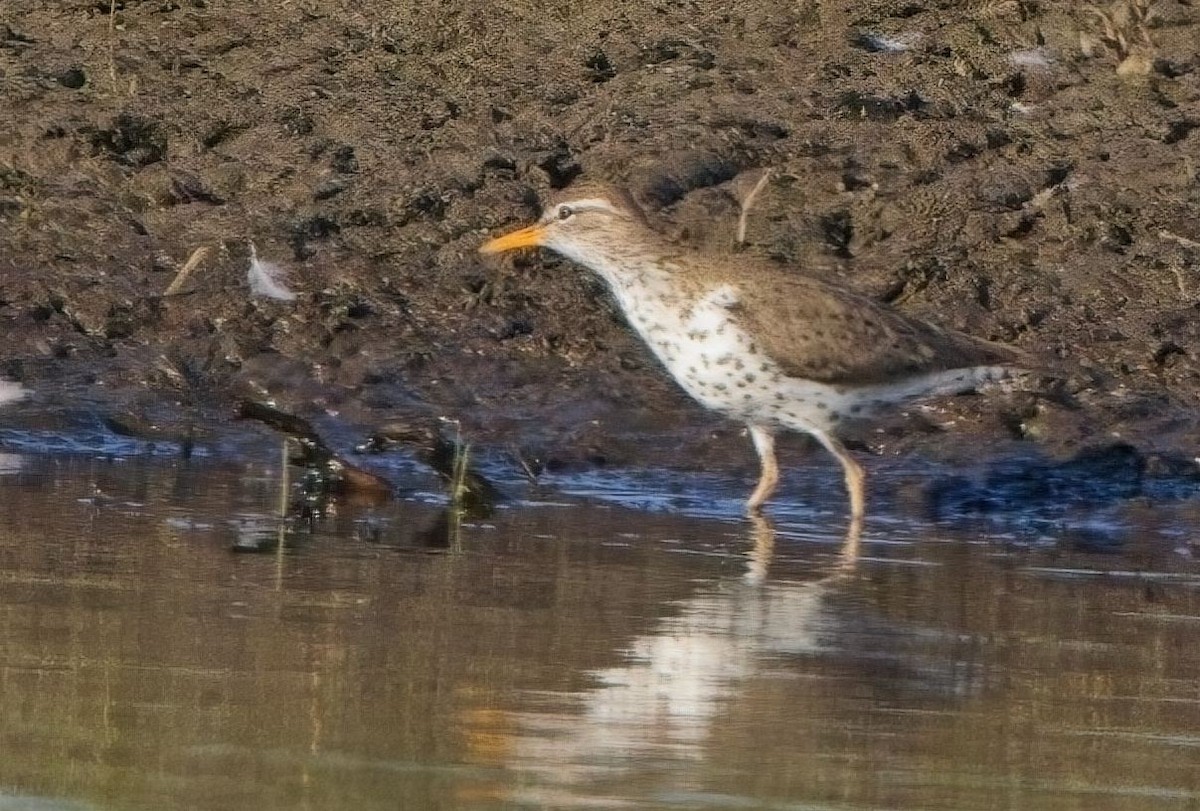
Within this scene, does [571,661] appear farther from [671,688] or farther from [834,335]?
[834,335]

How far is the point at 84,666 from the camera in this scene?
575 centimetres

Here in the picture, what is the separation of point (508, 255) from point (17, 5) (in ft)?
11.3

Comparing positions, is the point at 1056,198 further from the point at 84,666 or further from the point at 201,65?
the point at 84,666

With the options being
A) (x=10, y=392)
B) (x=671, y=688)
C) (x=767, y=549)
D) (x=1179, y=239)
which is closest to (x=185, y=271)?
(x=10, y=392)

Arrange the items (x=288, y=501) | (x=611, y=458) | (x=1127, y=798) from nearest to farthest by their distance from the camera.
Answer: (x=1127, y=798)
(x=288, y=501)
(x=611, y=458)

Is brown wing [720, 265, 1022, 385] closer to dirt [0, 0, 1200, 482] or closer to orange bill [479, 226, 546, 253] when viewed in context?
dirt [0, 0, 1200, 482]

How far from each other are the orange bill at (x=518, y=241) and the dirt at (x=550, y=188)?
0.58 metres

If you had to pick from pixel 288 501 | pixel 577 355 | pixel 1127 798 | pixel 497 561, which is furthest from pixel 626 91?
pixel 1127 798

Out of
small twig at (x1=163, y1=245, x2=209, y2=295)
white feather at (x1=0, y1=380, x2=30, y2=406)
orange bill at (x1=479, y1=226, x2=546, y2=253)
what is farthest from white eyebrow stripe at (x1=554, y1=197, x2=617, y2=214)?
white feather at (x1=0, y1=380, x2=30, y2=406)

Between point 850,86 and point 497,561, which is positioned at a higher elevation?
point 850,86

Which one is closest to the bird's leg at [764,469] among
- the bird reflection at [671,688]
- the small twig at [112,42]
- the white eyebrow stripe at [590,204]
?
the white eyebrow stripe at [590,204]

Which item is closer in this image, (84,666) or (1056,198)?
(84,666)

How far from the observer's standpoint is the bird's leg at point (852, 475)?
30.3 ft

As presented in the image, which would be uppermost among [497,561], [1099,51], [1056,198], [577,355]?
[1099,51]
